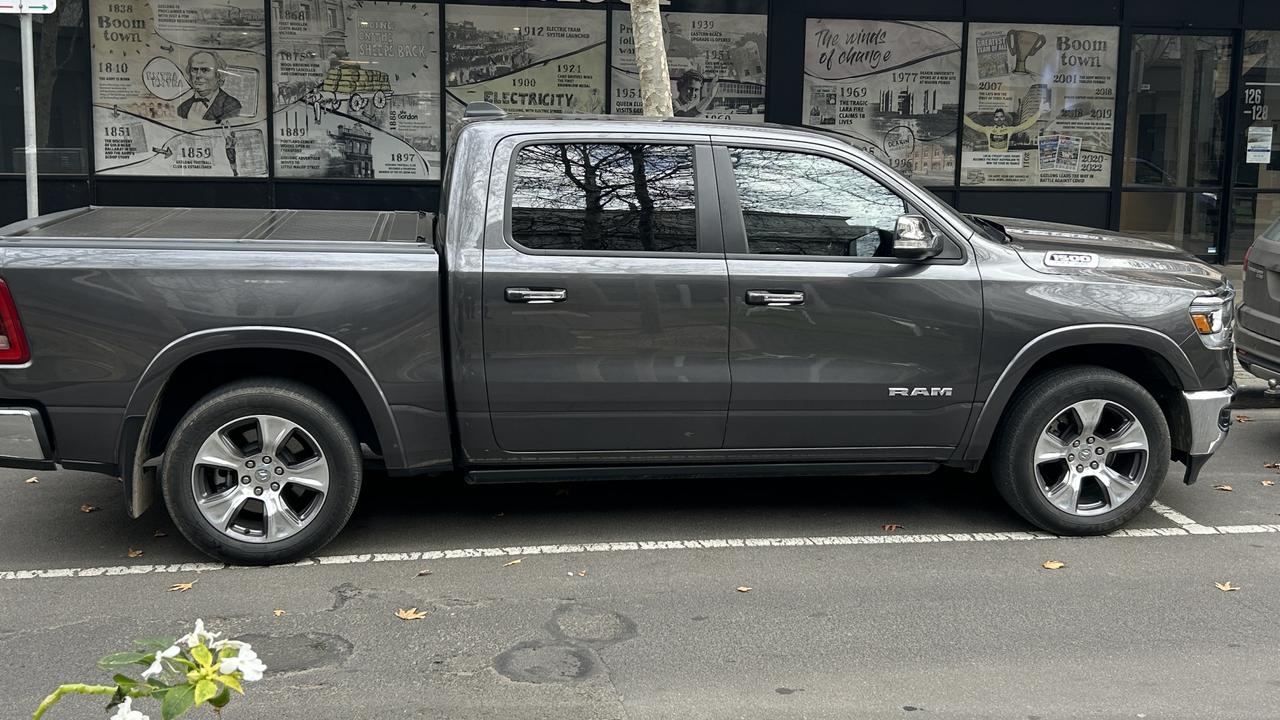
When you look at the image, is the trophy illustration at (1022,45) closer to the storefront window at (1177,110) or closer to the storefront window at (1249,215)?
the storefront window at (1177,110)

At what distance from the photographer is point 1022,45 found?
14133mm

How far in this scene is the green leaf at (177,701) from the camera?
77.2 inches

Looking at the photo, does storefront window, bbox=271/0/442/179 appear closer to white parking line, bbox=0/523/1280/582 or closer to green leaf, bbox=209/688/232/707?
white parking line, bbox=0/523/1280/582

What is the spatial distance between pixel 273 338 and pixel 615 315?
1423mm

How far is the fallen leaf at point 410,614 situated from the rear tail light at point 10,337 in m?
1.83

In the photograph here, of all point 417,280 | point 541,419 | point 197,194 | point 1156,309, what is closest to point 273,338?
point 417,280

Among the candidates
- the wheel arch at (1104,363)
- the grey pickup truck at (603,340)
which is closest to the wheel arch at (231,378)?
the grey pickup truck at (603,340)

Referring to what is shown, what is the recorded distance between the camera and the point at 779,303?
5398 millimetres

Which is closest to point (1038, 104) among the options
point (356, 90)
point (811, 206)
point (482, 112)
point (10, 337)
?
point (356, 90)

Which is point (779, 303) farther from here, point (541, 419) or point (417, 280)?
point (417, 280)

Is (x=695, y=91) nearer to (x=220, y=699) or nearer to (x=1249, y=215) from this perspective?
(x=1249, y=215)

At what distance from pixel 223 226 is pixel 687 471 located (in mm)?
2399

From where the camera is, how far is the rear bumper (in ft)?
16.4

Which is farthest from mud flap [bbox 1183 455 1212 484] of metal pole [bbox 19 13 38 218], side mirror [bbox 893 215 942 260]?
metal pole [bbox 19 13 38 218]
